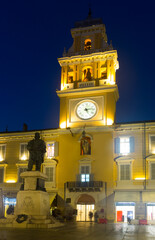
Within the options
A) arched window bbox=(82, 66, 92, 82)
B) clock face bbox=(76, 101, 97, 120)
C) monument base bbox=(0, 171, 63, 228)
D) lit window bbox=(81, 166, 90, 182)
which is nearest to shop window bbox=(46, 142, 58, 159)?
lit window bbox=(81, 166, 90, 182)

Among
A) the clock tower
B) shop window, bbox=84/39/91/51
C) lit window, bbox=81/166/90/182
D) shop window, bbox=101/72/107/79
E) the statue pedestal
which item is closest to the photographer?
the statue pedestal

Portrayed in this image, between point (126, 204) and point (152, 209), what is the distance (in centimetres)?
321

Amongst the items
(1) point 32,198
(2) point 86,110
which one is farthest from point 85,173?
(1) point 32,198

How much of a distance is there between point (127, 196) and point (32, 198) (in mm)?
19216

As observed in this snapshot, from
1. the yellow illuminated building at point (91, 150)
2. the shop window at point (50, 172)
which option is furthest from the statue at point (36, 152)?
the shop window at point (50, 172)

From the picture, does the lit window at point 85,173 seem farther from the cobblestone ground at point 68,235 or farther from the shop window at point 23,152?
the cobblestone ground at point 68,235

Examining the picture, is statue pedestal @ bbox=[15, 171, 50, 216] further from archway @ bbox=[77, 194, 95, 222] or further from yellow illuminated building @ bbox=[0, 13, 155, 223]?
archway @ bbox=[77, 194, 95, 222]

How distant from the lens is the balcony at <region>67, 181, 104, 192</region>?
4351 cm

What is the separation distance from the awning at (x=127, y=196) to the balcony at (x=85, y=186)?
2384 millimetres

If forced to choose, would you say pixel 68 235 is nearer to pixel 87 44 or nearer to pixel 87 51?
pixel 87 51

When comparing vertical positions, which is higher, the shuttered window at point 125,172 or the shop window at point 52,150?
the shop window at point 52,150

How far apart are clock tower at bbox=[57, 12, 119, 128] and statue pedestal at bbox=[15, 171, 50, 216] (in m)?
21.0

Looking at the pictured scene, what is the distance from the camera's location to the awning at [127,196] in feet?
139

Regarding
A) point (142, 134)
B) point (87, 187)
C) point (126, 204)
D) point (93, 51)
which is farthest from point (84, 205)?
point (93, 51)
